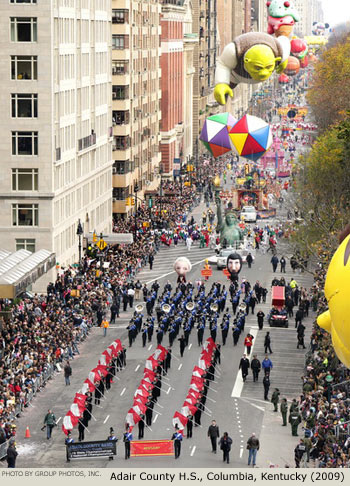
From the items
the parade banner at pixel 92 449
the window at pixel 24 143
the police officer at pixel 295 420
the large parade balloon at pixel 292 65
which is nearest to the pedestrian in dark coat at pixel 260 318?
the police officer at pixel 295 420

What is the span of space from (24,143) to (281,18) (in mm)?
52239

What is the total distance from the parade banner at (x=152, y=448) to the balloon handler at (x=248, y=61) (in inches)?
1766

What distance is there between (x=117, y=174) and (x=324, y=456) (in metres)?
68.4

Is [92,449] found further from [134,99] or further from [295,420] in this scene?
[134,99]

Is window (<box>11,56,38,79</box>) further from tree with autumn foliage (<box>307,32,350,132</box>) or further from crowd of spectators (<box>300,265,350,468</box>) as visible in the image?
tree with autumn foliage (<box>307,32,350,132</box>)

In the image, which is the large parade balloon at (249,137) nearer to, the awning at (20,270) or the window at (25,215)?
the window at (25,215)

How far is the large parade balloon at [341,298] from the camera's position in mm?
25141

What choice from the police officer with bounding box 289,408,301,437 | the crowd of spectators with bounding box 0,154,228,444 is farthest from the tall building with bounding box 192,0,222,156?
the police officer with bounding box 289,408,301,437

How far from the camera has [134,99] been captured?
118 metres

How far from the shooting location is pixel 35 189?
81625mm

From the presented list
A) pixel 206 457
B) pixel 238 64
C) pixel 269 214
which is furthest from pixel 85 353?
pixel 269 214

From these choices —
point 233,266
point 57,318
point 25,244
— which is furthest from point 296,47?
point 57,318

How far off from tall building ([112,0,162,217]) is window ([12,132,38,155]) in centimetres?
2925

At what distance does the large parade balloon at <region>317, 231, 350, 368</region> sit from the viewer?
25141mm
